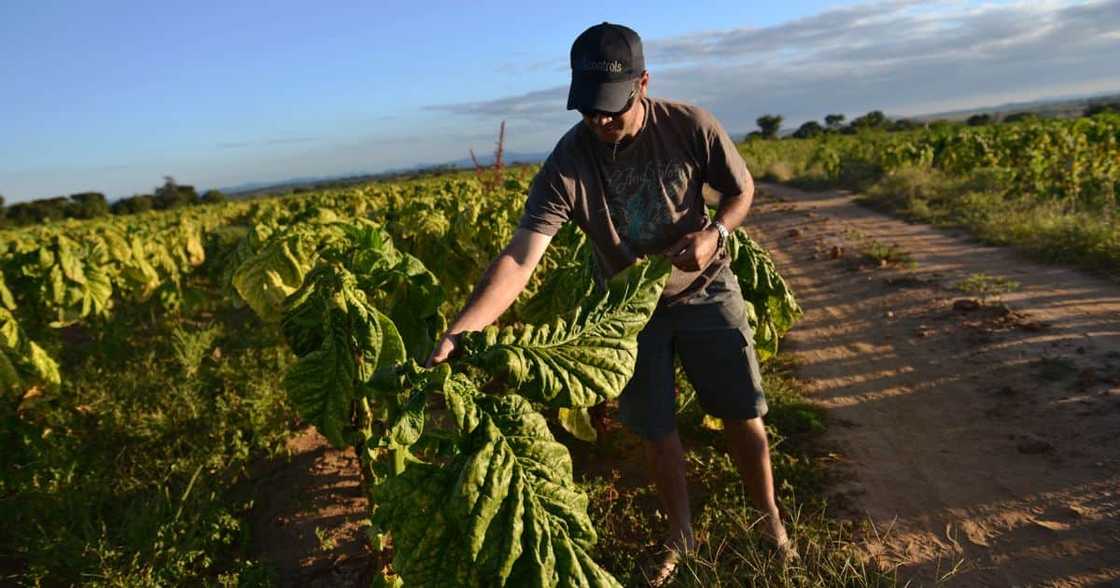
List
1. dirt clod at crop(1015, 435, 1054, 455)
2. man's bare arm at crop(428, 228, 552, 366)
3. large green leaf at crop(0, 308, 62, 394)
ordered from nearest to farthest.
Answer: man's bare arm at crop(428, 228, 552, 366) → dirt clod at crop(1015, 435, 1054, 455) → large green leaf at crop(0, 308, 62, 394)

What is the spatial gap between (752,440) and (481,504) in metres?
1.56

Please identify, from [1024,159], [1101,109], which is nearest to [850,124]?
[1101,109]

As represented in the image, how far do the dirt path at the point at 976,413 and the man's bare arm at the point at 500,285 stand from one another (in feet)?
5.23

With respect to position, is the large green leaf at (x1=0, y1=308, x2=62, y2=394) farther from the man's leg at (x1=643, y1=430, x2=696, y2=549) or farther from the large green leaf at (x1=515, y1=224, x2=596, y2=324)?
the man's leg at (x1=643, y1=430, x2=696, y2=549)

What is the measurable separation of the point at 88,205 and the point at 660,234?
45.9 metres

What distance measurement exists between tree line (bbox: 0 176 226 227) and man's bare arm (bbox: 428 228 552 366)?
3807 centimetres

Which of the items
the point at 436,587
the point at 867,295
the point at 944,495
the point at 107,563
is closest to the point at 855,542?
the point at 944,495

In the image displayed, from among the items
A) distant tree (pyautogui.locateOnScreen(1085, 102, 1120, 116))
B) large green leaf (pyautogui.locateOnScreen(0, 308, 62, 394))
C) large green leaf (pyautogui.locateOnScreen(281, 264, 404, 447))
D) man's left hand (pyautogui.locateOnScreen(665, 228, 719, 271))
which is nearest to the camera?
man's left hand (pyautogui.locateOnScreen(665, 228, 719, 271))

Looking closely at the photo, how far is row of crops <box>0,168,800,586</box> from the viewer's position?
1344mm

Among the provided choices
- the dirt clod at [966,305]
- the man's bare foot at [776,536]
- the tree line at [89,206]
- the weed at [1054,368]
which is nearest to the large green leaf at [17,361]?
the man's bare foot at [776,536]

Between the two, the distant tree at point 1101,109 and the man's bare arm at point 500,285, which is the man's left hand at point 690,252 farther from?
the distant tree at point 1101,109

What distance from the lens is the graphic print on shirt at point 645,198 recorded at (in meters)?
2.35

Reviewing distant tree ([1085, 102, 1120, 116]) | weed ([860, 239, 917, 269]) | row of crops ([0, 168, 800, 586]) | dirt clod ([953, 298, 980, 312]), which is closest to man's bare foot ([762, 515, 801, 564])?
row of crops ([0, 168, 800, 586])

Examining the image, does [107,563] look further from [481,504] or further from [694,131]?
[694,131]
